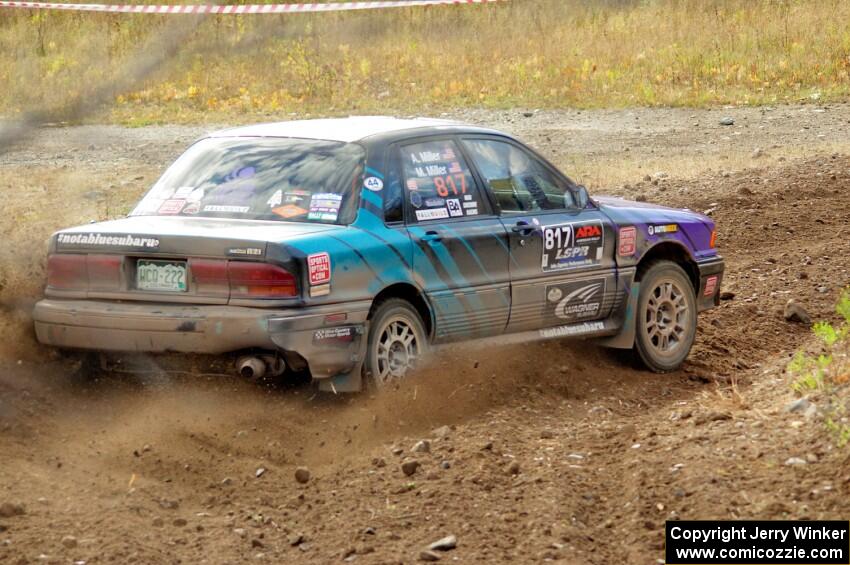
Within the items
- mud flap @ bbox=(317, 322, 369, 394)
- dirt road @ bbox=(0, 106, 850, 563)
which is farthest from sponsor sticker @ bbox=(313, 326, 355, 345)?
dirt road @ bbox=(0, 106, 850, 563)

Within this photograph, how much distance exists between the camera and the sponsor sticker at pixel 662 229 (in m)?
8.95

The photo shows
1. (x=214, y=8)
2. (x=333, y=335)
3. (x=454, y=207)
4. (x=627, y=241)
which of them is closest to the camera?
(x=333, y=335)

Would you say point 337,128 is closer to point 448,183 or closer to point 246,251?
point 448,183

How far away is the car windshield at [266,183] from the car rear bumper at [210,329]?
0.62 meters

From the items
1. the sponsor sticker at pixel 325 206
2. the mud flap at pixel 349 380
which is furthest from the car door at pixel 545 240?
the mud flap at pixel 349 380

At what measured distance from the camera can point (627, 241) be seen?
8805 mm

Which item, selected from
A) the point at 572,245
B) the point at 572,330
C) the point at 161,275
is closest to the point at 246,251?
the point at 161,275

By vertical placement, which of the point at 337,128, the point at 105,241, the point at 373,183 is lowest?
the point at 105,241

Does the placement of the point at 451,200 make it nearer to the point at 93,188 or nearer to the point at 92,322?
the point at 92,322

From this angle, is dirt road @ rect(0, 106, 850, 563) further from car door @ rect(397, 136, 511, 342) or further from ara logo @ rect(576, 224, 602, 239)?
ara logo @ rect(576, 224, 602, 239)

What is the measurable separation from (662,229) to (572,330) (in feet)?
3.18

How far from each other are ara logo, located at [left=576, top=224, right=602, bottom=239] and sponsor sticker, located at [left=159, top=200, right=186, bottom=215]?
2.32m

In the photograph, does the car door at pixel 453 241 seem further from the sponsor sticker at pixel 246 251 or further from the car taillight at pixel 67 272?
the car taillight at pixel 67 272

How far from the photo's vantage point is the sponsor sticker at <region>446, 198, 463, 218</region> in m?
7.95
